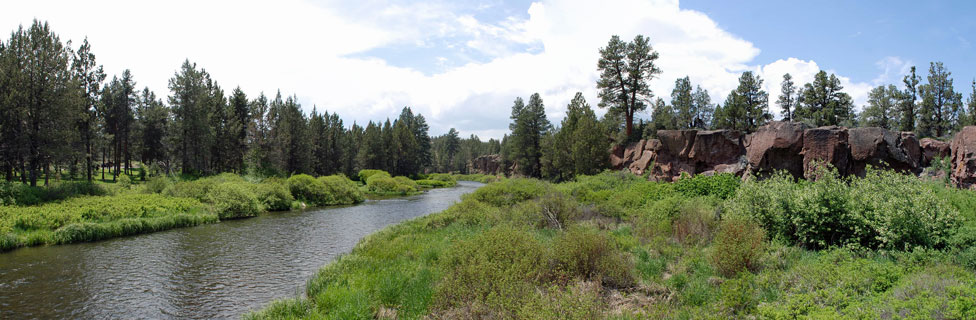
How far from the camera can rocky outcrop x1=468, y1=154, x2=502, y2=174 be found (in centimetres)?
10253

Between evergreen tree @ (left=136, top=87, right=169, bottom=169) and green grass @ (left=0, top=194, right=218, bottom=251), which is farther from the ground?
evergreen tree @ (left=136, top=87, right=169, bottom=169)

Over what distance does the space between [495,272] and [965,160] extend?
17465 mm

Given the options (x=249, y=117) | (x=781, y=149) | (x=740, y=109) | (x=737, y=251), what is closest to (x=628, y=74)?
(x=740, y=109)

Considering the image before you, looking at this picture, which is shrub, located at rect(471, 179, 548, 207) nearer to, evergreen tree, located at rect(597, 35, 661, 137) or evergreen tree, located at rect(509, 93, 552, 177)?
evergreen tree, located at rect(597, 35, 661, 137)

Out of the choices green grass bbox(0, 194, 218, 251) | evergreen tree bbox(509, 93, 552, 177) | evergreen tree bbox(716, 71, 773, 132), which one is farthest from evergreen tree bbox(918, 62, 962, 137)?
green grass bbox(0, 194, 218, 251)

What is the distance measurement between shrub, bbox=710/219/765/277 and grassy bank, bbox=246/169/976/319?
0.03 m

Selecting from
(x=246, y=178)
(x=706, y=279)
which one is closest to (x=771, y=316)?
(x=706, y=279)

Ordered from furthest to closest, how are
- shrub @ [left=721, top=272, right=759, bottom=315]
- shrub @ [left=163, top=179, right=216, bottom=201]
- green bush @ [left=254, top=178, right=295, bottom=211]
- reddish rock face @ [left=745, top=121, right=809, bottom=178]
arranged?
green bush @ [left=254, top=178, right=295, bottom=211]
shrub @ [left=163, top=179, right=216, bottom=201]
reddish rock face @ [left=745, top=121, right=809, bottom=178]
shrub @ [left=721, top=272, right=759, bottom=315]

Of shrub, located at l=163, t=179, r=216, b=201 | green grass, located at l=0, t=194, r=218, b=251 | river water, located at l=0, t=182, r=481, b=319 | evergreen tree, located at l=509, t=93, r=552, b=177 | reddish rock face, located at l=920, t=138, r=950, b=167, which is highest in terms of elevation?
evergreen tree, located at l=509, t=93, r=552, b=177

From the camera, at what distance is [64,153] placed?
27.4m

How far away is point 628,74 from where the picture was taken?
1720 inches

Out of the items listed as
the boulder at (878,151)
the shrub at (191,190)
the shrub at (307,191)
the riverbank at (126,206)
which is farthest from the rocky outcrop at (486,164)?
the boulder at (878,151)

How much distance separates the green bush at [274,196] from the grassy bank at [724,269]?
808 inches

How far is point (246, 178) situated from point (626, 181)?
3622 centimetres
